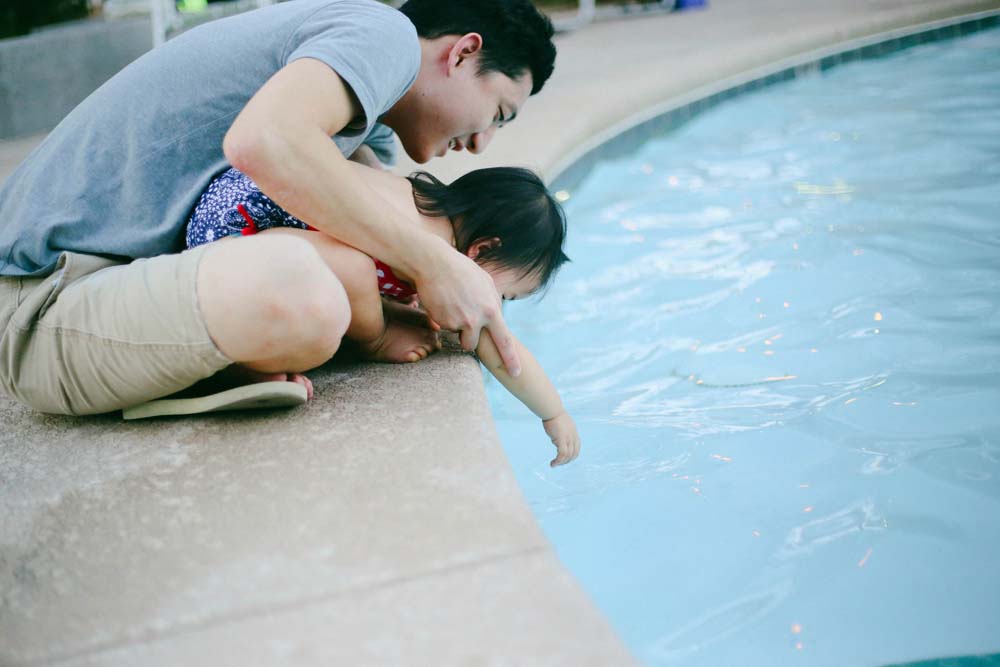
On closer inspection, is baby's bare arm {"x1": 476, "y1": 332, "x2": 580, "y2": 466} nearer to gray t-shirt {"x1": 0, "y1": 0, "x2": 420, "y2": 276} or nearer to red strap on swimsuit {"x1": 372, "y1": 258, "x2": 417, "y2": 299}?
red strap on swimsuit {"x1": 372, "y1": 258, "x2": 417, "y2": 299}

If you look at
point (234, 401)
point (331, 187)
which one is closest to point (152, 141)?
point (331, 187)

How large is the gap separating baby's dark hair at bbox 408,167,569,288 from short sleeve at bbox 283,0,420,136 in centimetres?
33

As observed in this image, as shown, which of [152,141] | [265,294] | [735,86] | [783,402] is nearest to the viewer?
[265,294]

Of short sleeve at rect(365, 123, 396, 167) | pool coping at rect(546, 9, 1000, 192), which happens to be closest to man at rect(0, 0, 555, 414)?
short sleeve at rect(365, 123, 396, 167)

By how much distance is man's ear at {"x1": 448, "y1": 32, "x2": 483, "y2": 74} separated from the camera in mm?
2207

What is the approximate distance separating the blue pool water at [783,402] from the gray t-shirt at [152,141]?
1.23 metres

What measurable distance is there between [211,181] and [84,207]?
27 cm

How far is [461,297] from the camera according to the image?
6.53 feet

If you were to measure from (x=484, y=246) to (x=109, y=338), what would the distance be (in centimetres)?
91

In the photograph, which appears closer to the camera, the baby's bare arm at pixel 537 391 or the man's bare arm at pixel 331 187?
the man's bare arm at pixel 331 187

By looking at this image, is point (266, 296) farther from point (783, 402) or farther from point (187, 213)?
point (783, 402)

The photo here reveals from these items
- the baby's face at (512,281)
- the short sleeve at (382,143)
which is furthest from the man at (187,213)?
the short sleeve at (382,143)

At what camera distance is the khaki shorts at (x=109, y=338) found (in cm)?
173

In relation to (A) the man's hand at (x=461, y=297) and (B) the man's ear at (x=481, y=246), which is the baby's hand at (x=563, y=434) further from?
(B) the man's ear at (x=481, y=246)
